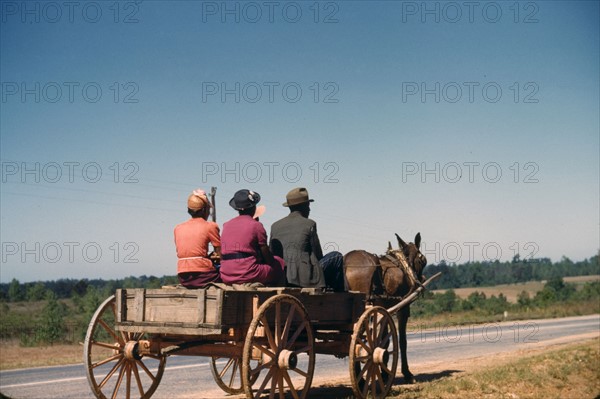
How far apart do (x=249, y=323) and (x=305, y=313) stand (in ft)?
2.59

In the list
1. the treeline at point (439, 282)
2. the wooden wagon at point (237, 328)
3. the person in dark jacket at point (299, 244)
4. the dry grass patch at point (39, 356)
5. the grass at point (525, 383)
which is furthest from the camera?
the treeline at point (439, 282)

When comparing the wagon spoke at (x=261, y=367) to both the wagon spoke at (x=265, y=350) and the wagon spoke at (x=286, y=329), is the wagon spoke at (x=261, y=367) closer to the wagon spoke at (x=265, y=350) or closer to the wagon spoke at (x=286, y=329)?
the wagon spoke at (x=265, y=350)

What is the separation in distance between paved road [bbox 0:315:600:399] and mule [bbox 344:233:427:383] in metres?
1.88

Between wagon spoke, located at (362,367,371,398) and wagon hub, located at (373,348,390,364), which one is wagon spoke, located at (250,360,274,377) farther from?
wagon hub, located at (373,348,390,364)

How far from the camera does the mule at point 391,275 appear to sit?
40.2 feet

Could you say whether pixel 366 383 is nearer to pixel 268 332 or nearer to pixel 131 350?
pixel 268 332

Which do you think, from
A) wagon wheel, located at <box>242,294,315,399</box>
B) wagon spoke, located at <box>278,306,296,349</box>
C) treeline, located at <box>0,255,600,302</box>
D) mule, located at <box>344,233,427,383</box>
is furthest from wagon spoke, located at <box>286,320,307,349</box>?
treeline, located at <box>0,255,600,302</box>

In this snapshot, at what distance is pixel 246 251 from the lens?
7828 mm

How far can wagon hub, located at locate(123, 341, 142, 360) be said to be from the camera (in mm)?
7969

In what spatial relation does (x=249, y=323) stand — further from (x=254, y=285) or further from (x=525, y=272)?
(x=525, y=272)

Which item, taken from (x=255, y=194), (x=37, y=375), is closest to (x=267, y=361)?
(x=255, y=194)

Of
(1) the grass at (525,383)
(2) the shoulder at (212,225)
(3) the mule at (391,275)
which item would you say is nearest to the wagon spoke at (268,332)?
(2) the shoulder at (212,225)

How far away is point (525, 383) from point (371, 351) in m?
3.46

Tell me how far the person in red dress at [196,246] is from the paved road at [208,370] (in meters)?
3.81
